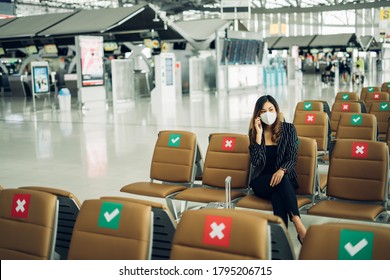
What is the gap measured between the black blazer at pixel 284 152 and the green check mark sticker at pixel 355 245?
2.22 m

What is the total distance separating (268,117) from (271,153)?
307 mm

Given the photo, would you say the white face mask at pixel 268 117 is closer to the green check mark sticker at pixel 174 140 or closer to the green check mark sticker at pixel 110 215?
the green check mark sticker at pixel 174 140

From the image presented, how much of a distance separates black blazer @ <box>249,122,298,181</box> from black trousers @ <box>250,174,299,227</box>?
0.11 meters

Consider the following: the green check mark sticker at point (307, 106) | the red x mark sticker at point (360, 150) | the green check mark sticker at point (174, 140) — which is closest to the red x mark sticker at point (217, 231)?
the red x mark sticker at point (360, 150)

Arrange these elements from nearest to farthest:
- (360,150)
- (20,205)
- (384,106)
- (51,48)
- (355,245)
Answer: (355,245)
(20,205)
(360,150)
(384,106)
(51,48)

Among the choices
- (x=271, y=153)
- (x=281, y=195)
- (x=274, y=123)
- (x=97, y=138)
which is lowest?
(x=97, y=138)

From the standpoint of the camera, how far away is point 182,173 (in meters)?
5.23

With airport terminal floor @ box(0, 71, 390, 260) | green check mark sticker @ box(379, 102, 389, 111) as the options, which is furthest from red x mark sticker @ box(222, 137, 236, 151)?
green check mark sticker @ box(379, 102, 389, 111)

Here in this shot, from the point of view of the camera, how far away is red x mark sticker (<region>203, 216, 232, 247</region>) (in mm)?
2412

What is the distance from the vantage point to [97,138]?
11.3m

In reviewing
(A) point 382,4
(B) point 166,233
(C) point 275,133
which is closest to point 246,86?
(A) point 382,4

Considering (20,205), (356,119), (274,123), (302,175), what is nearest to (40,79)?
(356,119)

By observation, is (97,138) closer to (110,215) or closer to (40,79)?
(40,79)
